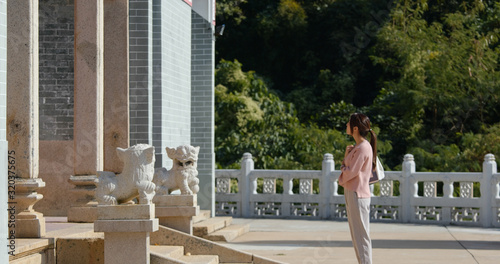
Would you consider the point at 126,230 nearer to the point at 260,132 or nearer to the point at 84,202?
the point at 84,202

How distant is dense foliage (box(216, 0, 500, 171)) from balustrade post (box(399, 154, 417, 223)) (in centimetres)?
382

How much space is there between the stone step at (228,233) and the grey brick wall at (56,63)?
2.55 meters

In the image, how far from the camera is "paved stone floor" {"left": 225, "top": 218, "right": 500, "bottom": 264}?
34.2ft

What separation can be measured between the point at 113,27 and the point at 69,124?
163 centimetres

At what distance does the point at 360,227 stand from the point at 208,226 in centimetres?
476

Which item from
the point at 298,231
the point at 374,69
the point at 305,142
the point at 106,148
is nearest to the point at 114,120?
the point at 106,148

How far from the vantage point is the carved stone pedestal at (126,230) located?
295 inches

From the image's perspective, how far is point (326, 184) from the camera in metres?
16.2

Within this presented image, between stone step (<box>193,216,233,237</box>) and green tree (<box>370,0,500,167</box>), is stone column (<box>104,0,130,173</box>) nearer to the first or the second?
stone step (<box>193,216,233,237</box>)

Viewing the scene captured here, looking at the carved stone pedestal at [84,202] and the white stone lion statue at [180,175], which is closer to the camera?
the carved stone pedestal at [84,202]

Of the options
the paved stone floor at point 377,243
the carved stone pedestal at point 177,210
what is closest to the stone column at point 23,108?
the carved stone pedestal at point 177,210

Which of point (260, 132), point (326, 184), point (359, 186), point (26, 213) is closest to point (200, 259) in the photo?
point (26, 213)

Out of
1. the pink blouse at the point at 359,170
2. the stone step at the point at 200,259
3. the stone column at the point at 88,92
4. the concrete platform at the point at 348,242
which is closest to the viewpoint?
the pink blouse at the point at 359,170

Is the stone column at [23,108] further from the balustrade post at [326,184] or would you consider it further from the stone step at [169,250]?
the balustrade post at [326,184]
